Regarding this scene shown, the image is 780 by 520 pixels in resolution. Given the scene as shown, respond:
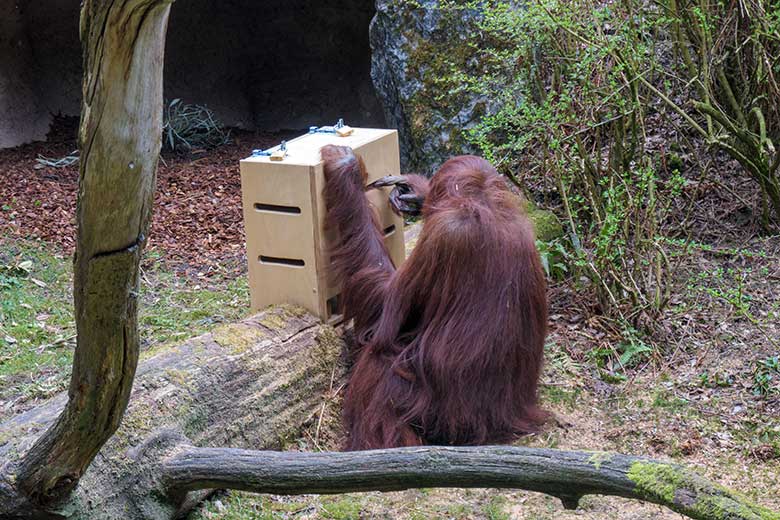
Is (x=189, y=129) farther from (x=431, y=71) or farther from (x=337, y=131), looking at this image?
(x=337, y=131)

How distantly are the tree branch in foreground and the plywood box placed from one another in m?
1.22

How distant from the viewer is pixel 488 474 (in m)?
2.37

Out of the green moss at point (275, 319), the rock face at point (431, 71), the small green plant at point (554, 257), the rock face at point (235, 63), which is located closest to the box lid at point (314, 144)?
the green moss at point (275, 319)

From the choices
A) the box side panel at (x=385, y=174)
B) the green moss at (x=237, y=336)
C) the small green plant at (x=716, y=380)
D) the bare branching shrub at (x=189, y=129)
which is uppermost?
the bare branching shrub at (x=189, y=129)

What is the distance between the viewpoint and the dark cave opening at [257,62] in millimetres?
8023

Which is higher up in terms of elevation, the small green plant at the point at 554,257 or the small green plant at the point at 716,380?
the small green plant at the point at 554,257

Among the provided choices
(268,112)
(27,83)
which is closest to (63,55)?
(27,83)

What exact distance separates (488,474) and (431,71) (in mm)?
4119

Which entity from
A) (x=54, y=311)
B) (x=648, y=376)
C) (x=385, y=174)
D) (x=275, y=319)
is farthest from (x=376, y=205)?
(x=54, y=311)

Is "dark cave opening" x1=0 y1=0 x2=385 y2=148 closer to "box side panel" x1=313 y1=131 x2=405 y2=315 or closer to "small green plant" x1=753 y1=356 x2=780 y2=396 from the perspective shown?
"box side panel" x1=313 y1=131 x2=405 y2=315

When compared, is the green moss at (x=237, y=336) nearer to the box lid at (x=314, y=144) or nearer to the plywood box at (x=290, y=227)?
the plywood box at (x=290, y=227)

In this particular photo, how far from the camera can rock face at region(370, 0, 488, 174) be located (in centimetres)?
599

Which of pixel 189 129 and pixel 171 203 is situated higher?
pixel 189 129

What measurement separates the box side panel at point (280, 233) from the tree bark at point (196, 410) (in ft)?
0.41
